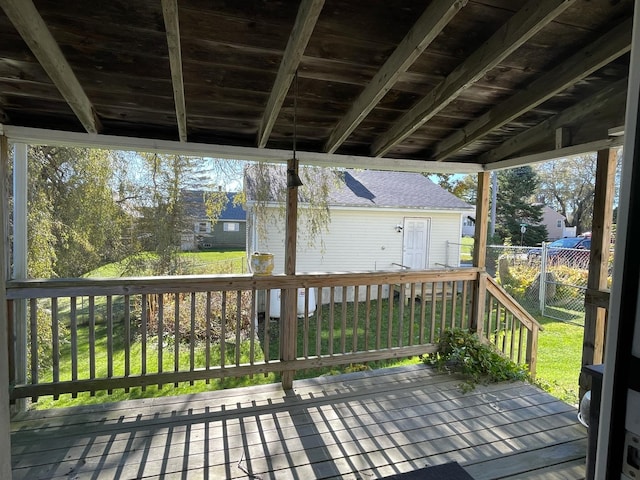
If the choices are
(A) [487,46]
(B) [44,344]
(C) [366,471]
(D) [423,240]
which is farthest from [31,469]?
(D) [423,240]

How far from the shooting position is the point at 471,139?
3100 millimetres

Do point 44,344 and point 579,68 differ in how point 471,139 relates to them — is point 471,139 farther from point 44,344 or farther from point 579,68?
point 44,344

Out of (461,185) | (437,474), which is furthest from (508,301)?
(461,185)

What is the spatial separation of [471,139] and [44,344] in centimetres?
506

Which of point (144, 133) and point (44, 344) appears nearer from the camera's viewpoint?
point (144, 133)

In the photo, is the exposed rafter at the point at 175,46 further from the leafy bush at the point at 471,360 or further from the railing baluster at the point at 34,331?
the leafy bush at the point at 471,360

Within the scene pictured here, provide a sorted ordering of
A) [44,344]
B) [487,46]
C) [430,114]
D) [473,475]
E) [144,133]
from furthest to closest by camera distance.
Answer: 1. [44,344]
2. [144,133]
3. [430,114]
4. [473,475]
5. [487,46]

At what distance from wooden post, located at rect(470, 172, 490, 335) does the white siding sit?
453cm

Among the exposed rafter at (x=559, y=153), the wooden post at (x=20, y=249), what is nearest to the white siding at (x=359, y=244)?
the exposed rafter at (x=559, y=153)

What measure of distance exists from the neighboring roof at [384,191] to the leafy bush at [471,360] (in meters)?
4.24

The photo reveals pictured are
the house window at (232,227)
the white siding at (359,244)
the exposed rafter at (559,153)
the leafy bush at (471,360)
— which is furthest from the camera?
the house window at (232,227)

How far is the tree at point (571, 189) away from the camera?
17.8m

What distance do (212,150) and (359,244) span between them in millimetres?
6267

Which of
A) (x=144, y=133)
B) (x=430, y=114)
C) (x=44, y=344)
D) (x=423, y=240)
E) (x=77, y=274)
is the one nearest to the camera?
(x=430, y=114)
